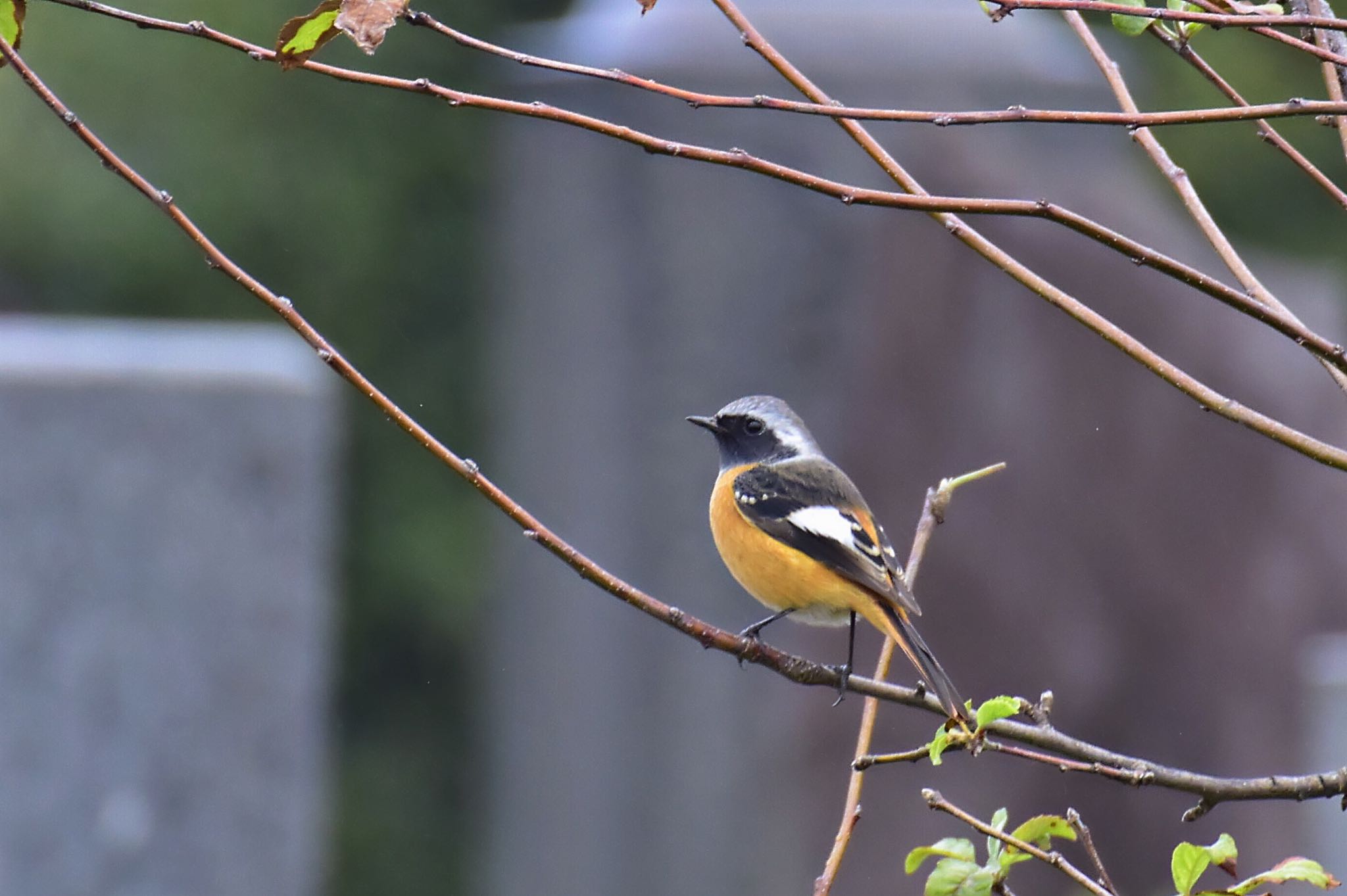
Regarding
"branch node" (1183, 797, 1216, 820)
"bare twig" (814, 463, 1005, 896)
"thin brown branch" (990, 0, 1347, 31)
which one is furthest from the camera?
"bare twig" (814, 463, 1005, 896)

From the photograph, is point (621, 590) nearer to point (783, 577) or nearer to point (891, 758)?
point (891, 758)

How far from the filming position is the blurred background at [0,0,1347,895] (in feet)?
21.1

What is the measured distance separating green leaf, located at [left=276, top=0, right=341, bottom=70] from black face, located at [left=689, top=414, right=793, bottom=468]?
8.07 ft

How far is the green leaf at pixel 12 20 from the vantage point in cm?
196

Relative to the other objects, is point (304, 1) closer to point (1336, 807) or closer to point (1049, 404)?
point (1049, 404)

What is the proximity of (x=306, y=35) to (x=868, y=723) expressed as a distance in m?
1.12

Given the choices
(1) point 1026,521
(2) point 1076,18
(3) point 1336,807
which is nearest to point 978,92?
(1) point 1026,521

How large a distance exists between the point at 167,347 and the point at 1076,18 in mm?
5356

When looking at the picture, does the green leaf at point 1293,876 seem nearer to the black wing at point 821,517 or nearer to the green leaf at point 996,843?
the green leaf at point 996,843

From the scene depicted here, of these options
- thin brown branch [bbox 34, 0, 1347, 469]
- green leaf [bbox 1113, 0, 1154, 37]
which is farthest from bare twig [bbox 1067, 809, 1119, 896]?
green leaf [bbox 1113, 0, 1154, 37]

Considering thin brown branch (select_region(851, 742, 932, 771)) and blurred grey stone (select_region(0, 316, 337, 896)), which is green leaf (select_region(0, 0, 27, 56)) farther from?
blurred grey stone (select_region(0, 316, 337, 896))

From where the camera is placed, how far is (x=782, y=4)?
391 inches

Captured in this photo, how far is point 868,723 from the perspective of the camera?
208 centimetres

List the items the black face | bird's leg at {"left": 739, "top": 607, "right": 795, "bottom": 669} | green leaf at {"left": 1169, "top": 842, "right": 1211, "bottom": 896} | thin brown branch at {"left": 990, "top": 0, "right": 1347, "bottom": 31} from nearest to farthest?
thin brown branch at {"left": 990, "top": 0, "right": 1347, "bottom": 31} → green leaf at {"left": 1169, "top": 842, "right": 1211, "bottom": 896} → bird's leg at {"left": 739, "top": 607, "right": 795, "bottom": 669} → the black face
